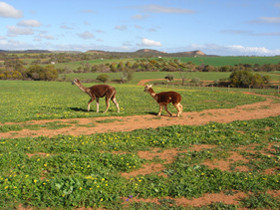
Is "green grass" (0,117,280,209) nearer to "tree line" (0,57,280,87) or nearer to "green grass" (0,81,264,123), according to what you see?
"green grass" (0,81,264,123)

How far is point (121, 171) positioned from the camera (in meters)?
8.41

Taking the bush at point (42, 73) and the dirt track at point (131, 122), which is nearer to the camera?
the dirt track at point (131, 122)

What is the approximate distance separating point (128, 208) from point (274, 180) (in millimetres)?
4356

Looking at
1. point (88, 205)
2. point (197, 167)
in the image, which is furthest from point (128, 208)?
point (197, 167)

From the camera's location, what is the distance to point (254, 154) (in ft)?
32.9

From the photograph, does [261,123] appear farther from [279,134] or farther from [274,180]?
[274,180]

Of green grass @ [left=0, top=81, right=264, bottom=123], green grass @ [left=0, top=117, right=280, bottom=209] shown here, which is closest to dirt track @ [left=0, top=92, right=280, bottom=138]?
green grass @ [left=0, top=81, right=264, bottom=123]

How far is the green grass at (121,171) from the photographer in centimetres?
647

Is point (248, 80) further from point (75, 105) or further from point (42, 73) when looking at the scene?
point (42, 73)

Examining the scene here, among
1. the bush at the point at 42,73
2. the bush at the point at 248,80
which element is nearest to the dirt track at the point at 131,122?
the bush at the point at 248,80

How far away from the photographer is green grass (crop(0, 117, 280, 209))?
6.47 metres

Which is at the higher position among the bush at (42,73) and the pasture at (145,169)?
the bush at (42,73)

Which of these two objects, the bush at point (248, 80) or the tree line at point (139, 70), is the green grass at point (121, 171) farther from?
the tree line at point (139, 70)

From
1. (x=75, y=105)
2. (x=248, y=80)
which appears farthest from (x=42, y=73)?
(x=75, y=105)
